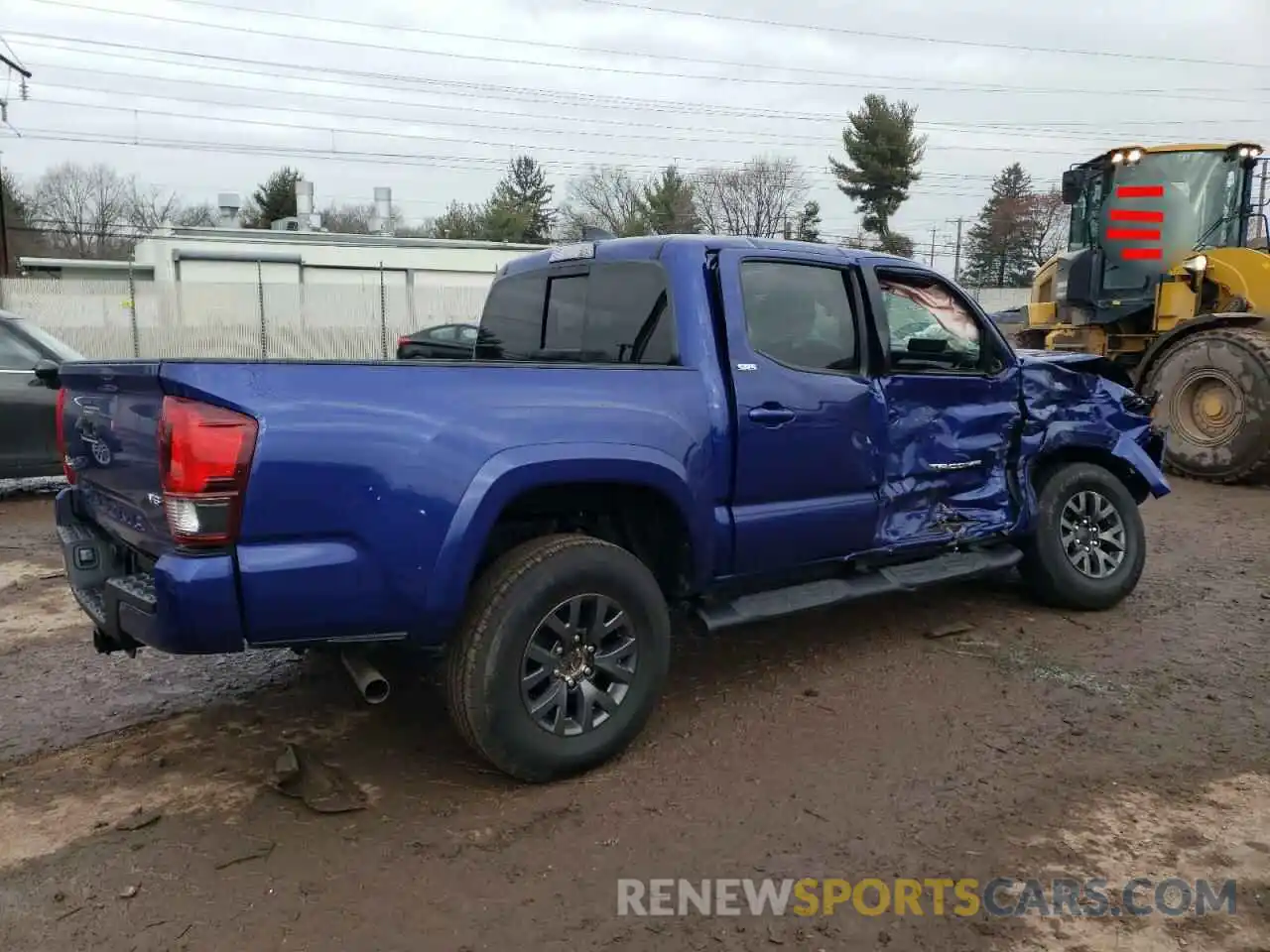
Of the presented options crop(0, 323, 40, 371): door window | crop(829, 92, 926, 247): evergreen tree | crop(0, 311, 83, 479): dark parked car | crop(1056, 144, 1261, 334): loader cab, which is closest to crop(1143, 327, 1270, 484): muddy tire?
crop(1056, 144, 1261, 334): loader cab

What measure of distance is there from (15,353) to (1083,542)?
330 inches

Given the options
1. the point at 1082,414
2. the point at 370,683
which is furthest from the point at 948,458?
the point at 370,683

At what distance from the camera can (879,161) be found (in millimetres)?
44250

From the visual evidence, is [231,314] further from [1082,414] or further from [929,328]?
[1082,414]

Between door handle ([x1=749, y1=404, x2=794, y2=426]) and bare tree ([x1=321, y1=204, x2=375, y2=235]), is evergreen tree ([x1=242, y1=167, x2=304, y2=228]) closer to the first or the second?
bare tree ([x1=321, y1=204, x2=375, y2=235])

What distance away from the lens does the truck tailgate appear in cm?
301

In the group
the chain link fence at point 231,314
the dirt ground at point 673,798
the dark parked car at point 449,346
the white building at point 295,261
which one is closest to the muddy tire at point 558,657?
the dirt ground at point 673,798

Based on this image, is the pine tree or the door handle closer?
the door handle

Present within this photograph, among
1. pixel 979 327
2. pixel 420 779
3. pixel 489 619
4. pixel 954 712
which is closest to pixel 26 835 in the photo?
pixel 420 779

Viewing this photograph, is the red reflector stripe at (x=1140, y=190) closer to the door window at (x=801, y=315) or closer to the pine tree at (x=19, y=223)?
the door window at (x=801, y=315)

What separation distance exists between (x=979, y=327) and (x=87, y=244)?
63.7m

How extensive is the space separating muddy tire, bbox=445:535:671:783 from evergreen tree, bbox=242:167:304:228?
Result: 59661 mm

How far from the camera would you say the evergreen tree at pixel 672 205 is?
4891cm

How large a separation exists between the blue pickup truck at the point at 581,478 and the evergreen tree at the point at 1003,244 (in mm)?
57693
